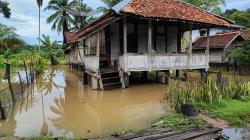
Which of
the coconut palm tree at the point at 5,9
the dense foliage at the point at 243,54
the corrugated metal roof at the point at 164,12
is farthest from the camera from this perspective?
the coconut palm tree at the point at 5,9

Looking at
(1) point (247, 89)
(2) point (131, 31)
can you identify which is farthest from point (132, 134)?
(2) point (131, 31)

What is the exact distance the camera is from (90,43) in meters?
20.9

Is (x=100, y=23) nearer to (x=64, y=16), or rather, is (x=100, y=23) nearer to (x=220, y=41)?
(x=220, y=41)

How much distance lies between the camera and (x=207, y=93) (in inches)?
428

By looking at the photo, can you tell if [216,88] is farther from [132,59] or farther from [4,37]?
[4,37]

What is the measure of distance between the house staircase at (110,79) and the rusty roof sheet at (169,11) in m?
3.76

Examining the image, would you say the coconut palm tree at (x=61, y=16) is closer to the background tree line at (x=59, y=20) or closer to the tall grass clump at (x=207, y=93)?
the background tree line at (x=59, y=20)

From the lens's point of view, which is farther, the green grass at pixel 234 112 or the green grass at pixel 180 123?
the green grass at pixel 234 112

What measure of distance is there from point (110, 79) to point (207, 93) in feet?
24.0

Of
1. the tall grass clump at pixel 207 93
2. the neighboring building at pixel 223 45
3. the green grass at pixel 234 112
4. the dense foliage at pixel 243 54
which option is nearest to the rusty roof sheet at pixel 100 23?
the tall grass clump at pixel 207 93

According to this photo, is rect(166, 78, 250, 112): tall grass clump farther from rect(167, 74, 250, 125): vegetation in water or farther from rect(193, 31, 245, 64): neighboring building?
rect(193, 31, 245, 64): neighboring building

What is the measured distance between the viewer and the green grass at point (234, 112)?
9198 mm

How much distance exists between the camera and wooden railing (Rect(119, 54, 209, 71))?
1589 cm

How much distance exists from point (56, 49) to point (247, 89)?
35310mm
